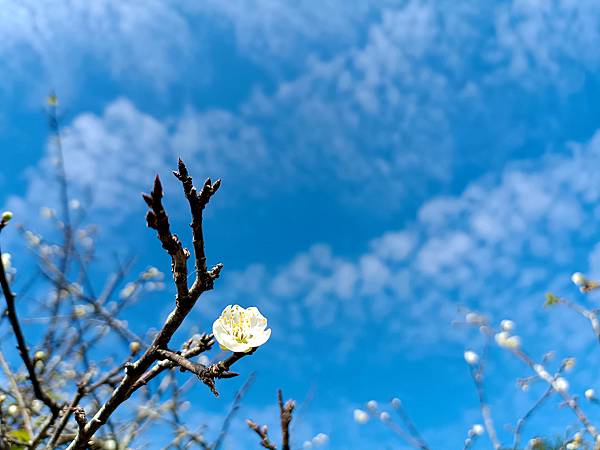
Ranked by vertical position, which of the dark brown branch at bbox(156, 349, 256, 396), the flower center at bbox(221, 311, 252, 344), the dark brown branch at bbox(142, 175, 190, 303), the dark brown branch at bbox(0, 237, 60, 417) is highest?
the dark brown branch at bbox(0, 237, 60, 417)

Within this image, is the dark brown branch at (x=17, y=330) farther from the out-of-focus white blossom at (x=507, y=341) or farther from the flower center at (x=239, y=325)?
the out-of-focus white blossom at (x=507, y=341)

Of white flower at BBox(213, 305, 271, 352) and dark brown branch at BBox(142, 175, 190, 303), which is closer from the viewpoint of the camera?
dark brown branch at BBox(142, 175, 190, 303)

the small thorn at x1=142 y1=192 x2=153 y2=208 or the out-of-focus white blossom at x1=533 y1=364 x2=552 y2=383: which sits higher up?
the out-of-focus white blossom at x1=533 y1=364 x2=552 y2=383

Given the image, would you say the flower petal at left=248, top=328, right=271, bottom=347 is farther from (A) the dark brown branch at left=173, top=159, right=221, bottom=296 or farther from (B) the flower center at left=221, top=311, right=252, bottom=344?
(A) the dark brown branch at left=173, top=159, right=221, bottom=296

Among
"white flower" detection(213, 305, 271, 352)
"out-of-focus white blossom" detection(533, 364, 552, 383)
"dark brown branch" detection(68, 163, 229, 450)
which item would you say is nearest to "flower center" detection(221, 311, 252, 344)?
"white flower" detection(213, 305, 271, 352)

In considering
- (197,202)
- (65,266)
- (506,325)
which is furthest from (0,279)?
(506,325)

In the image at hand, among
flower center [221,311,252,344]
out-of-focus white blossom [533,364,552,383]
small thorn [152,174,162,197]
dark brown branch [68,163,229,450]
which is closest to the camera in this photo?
small thorn [152,174,162,197]

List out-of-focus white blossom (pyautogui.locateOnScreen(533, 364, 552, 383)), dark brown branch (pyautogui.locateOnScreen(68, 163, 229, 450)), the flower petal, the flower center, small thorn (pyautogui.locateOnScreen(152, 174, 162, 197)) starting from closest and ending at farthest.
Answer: small thorn (pyautogui.locateOnScreen(152, 174, 162, 197)), dark brown branch (pyautogui.locateOnScreen(68, 163, 229, 450)), the flower petal, the flower center, out-of-focus white blossom (pyautogui.locateOnScreen(533, 364, 552, 383))

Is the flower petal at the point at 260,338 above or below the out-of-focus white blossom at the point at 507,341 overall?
below

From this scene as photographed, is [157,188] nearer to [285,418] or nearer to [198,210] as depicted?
[198,210]

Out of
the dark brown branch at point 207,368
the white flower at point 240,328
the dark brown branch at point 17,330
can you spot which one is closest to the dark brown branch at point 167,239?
the dark brown branch at point 207,368
